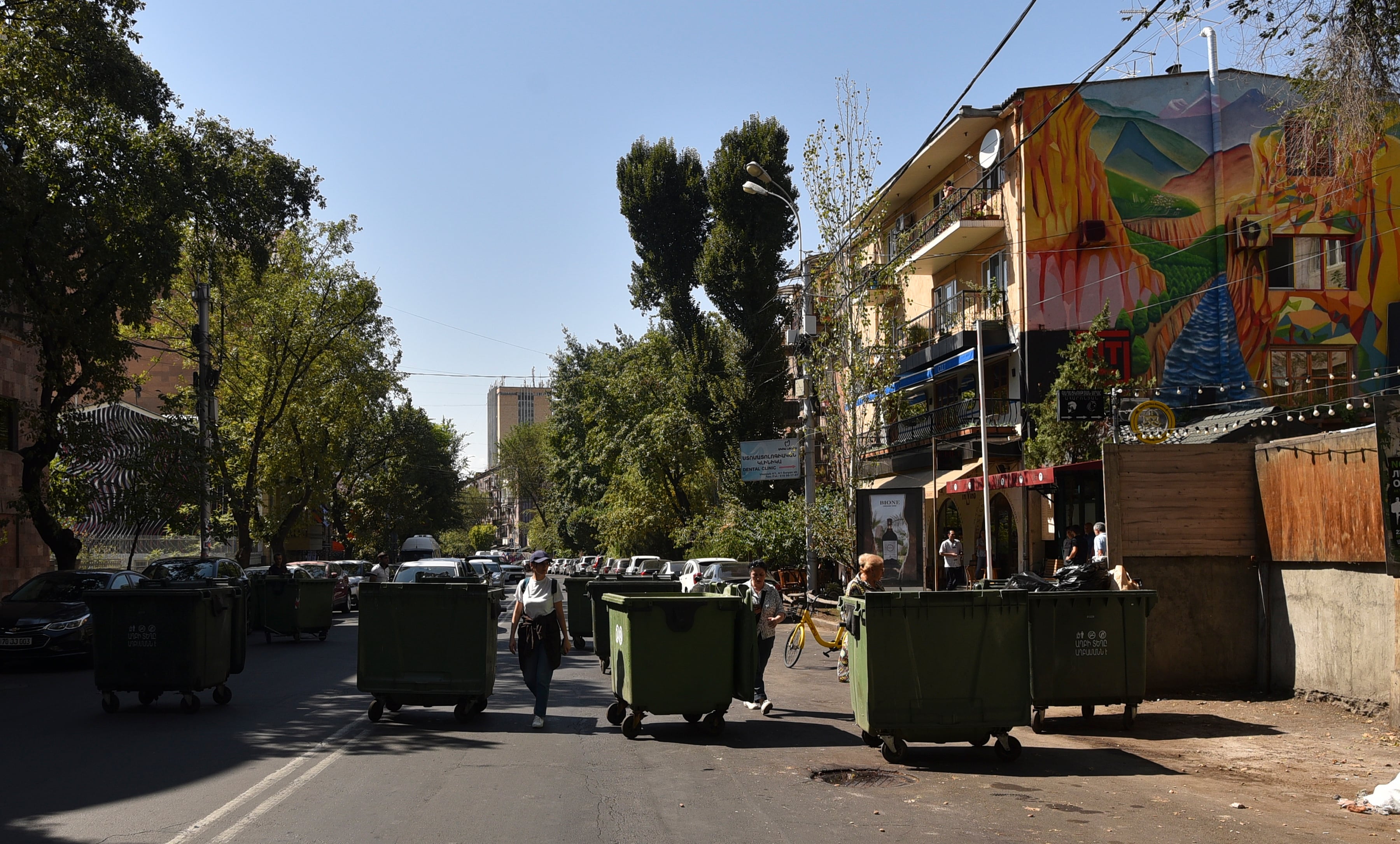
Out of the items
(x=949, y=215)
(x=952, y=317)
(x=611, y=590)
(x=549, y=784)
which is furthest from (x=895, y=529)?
(x=549, y=784)

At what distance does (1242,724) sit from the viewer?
11.0m

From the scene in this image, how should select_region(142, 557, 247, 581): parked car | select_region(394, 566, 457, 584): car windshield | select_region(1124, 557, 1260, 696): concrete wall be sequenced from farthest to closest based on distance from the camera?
select_region(394, 566, 457, 584): car windshield < select_region(142, 557, 247, 581): parked car < select_region(1124, 557, 1260, 696): concrete wall

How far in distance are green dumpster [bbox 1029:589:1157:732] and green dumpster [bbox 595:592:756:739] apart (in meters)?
2.86

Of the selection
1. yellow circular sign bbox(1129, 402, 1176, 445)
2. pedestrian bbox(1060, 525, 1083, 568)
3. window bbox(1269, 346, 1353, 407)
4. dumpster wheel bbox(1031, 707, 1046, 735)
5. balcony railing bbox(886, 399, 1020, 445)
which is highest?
Answer: window bbox(1269, 346, 1353, 407)

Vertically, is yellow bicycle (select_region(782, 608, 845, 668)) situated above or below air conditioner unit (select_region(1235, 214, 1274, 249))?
below

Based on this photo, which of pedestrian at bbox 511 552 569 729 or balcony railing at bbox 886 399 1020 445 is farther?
balcony railing at bbox 886 399 1020 445

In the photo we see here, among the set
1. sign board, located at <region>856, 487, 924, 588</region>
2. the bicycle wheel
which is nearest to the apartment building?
sign board, located at <region>856, 487, 924, 588</region>

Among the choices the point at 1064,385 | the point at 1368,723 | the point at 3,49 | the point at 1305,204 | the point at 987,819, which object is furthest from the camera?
the point at 1305,204

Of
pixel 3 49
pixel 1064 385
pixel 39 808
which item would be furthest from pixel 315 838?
pixel 1064 385

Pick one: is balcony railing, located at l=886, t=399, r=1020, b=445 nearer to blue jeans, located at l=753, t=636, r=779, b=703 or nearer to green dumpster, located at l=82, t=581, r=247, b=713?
blue jeans, located at l=753, t=636, r=779, b=703

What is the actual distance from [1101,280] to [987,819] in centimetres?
2450

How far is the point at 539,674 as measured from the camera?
10.8 metres

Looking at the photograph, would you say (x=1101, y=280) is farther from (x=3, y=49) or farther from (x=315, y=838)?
(x=315, y=838)

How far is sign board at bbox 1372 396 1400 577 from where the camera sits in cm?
986
